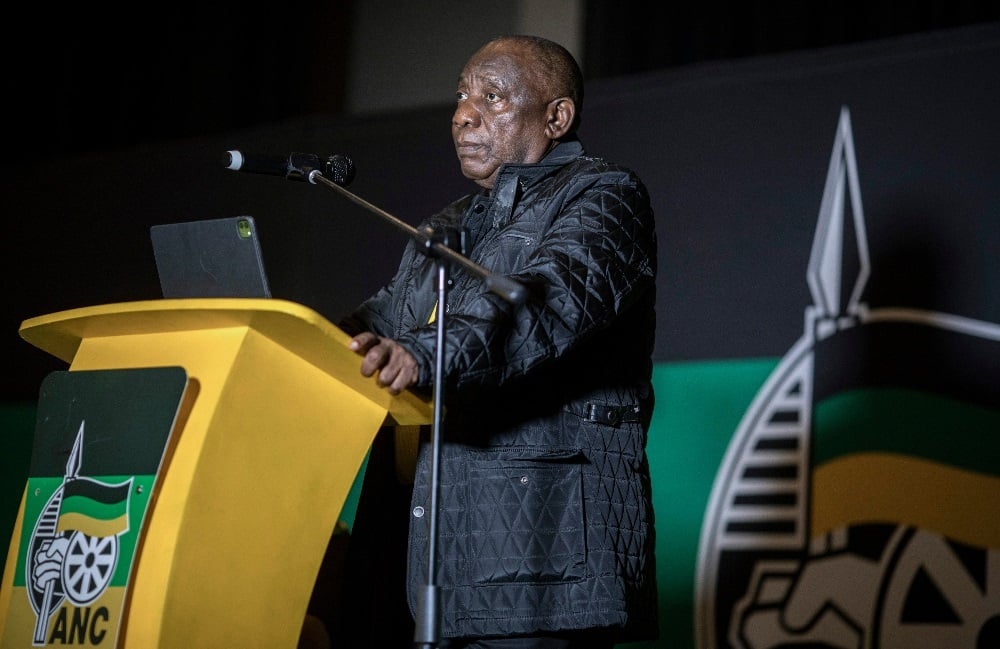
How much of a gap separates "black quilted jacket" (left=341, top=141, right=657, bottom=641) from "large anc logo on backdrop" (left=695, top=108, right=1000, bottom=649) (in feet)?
4.32

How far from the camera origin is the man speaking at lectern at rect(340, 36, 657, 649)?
5.80 feet

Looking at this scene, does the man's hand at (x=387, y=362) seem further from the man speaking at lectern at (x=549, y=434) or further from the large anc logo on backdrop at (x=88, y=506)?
the large anc logo on backdrop at (x=88, y=506)

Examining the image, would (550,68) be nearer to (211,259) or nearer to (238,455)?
(211,259)

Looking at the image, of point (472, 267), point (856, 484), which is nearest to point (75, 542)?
point (472, 267)

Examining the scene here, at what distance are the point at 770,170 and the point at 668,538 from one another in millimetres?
1069

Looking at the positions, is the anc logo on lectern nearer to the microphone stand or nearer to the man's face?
the microphone stand

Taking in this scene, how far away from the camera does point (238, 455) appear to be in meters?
1.56

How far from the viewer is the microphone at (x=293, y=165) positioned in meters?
1.91

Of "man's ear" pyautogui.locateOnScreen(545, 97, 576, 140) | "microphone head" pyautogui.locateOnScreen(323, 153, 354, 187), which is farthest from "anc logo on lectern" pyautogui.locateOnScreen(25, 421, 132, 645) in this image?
"man's ear" pyautogui.locateOnScreen(545, 97, 576, 140)

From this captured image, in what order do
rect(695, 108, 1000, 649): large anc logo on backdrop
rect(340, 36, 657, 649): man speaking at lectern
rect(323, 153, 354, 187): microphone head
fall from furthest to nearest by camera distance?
rect(695, 108, 1000, 649): large anc logo on backdrop → rect(323, 153, 354, 187): microphone head → rect(340, 36, 657, 649): man speaking at lectern

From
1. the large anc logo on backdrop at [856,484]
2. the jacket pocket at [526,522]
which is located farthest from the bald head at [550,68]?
the large anc logo on backdrop at [856,484]

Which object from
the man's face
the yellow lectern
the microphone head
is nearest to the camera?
the yellow lectern

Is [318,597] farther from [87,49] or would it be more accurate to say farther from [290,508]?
[87,49]

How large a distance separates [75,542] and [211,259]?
413 mm
